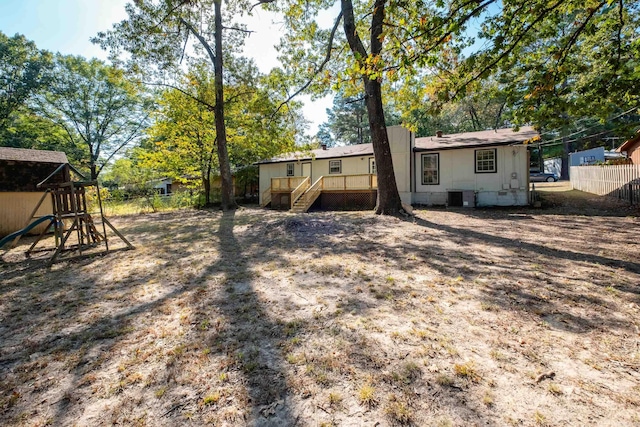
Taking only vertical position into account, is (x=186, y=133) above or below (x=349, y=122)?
below

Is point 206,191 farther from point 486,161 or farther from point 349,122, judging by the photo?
point 349,122

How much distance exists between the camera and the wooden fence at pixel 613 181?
1210 cm

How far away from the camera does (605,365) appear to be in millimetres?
2297

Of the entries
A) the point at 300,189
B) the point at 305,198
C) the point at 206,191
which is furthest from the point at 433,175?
the point at 206,191

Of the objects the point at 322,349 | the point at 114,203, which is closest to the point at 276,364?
the point at 322,349

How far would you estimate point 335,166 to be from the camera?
1888cm

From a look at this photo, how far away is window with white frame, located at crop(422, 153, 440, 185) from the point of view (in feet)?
50.2

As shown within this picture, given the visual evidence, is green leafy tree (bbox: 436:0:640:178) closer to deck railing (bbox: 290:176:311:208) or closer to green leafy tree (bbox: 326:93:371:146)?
deck railing (bbox: 290:176:311:208)

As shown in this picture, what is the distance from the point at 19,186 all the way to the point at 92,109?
20956 mm

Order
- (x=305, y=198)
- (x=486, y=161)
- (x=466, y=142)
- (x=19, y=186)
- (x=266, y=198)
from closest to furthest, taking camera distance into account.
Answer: (x=19, y=186) → (x=486, y=161) → (x=466, y=142) → (x=305, y=198) → (x=266, y=198)

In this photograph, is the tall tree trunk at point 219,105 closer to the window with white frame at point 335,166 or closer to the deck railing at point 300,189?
the deck railing at point 300,189

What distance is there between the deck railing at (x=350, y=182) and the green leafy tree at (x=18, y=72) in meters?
25.2

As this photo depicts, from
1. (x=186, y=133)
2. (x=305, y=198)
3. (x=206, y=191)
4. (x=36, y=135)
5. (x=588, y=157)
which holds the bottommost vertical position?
(x=305, y=198)

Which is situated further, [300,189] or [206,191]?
[206,191]
